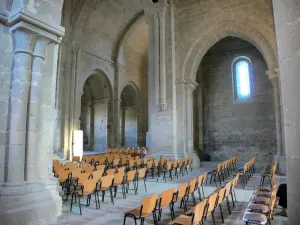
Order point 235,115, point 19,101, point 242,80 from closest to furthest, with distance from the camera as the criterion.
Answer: point 19,101
point 235,115
point 242,80

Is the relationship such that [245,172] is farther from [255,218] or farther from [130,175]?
[255,218]

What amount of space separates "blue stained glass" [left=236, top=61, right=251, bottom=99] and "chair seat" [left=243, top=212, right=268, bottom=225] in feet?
44.4

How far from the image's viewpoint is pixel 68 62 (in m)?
15.5

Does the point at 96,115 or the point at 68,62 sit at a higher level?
the point at 68,62

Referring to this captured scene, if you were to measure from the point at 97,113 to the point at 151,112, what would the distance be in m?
8.85

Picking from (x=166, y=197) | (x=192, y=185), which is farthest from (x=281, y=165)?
(x=166, y=197)

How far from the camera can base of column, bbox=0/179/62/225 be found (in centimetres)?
376

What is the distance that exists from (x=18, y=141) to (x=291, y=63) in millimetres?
4156

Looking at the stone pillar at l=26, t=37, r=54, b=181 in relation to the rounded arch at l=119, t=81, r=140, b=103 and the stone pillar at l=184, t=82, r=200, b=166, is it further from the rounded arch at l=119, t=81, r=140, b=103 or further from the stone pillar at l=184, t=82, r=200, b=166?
the rounded arch at l=119, t=81, r=140, b=103

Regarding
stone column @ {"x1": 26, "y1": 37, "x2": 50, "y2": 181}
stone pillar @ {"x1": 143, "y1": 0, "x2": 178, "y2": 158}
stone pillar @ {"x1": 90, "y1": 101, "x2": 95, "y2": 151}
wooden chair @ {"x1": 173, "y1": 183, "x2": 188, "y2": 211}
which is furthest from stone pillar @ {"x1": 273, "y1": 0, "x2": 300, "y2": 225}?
stone pillar @ {"x1": 90, "y1": 101, "x2": 95, "y2": 151}

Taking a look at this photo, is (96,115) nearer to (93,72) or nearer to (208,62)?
(93,72)

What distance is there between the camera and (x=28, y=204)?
399 cm

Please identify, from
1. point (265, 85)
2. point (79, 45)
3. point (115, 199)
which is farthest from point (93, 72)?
point (115, 199)

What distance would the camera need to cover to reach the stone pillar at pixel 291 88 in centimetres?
180
